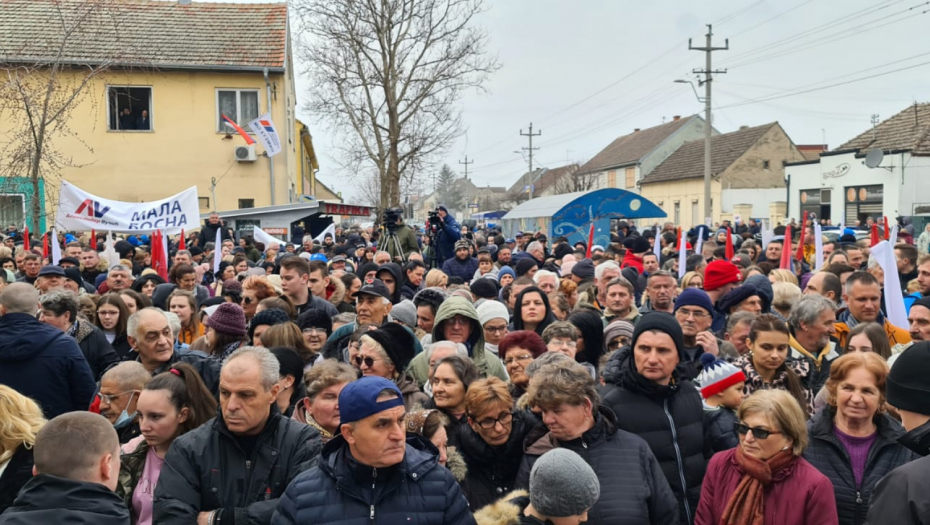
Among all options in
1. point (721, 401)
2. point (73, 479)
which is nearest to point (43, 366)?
point (73, 479)

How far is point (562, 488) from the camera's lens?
3.47 metres

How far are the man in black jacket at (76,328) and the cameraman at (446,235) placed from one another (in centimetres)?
→ 694

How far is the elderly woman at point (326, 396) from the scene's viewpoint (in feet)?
15.6

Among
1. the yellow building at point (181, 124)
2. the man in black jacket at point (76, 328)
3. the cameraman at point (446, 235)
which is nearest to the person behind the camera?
the man in black jacket at point (76, 328)

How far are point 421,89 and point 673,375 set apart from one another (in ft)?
93.2

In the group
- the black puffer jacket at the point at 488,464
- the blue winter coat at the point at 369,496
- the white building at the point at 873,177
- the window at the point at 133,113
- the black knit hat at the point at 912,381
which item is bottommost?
the black puffer jacket at the point at 488,464

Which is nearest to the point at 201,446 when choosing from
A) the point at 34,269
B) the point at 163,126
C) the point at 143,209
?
the point at 34,269

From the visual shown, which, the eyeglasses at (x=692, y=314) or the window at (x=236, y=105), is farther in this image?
the window at (x=236, y=105)

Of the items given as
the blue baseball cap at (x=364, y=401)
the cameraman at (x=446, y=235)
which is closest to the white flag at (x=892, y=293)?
the blue baseball cap at (x=364, y=401)

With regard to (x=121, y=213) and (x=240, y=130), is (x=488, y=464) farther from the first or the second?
(x=240, y=130)

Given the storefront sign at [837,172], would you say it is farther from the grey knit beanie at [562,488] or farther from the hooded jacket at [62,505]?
the hooded jacket at [62,505]

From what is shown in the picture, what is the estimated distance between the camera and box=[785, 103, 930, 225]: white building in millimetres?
35688

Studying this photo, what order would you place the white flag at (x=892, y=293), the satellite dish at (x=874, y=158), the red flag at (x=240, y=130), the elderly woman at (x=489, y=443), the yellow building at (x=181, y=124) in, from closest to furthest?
1. the elderly woman at (x=489, y=443)
2. the white flag at (x=892, y=293)
3. the red flag at (x=240, y=130)
4. the yellow building at (x=181, y=124)
5. the satellite dish at (x=874, y=158)

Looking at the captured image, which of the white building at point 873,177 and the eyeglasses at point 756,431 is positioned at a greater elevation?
the white building at point 873,177
